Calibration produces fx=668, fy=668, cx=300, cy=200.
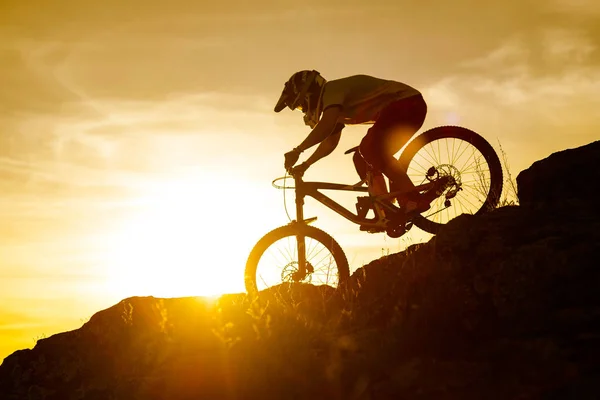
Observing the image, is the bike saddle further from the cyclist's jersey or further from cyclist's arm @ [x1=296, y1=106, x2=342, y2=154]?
cyclist's arm @ [x1=296, y1=106, x2=342, y2=154]

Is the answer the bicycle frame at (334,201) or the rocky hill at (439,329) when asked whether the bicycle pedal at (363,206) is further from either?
the rocky hill at (439,329)

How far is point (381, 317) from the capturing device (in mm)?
7176

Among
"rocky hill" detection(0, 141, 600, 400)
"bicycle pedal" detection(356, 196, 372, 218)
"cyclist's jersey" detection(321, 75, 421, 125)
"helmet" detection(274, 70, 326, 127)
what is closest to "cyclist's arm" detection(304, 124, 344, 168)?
"helmet" detection(274, 70, 326, 127)

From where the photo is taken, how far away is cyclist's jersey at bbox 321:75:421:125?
898cm

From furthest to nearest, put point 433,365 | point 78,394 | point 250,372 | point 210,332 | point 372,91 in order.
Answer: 1. point 372,91
2. point 78,394
3. point 210,332
4. point 250,372
5. point 433,365

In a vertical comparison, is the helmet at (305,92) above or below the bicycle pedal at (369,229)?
above

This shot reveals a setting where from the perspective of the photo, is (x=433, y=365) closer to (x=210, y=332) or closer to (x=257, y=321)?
(x=257, y=321)

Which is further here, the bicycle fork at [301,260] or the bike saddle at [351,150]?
the bike saddle at [351,150]

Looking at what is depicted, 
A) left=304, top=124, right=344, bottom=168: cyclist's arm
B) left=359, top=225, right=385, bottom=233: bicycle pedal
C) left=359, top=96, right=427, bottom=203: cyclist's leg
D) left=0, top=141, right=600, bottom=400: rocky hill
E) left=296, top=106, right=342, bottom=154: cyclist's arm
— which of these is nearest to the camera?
left=0, top=141, right=600, bottom=400: rocky hill

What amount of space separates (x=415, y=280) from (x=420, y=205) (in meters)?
1.97

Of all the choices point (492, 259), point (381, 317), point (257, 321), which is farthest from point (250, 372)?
point (492, 259)

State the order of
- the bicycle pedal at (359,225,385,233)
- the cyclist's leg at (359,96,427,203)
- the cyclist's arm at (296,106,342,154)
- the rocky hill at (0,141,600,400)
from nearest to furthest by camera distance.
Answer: the rocky hill at (0,141,600,400) → the cyclist's arm at (296,106,342,154) → the cyclist's leg at (359,96,427,203) → the bicycle pedal at (359,225,385,233)

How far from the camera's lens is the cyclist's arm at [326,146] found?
375 inches

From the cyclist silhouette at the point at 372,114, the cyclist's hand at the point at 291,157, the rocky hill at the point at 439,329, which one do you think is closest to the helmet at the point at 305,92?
the cyclist silhouette at the point at 372,114
